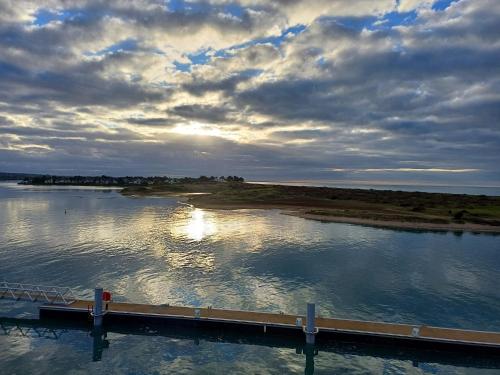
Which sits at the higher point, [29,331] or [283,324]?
[283,324]

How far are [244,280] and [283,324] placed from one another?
1246 cm

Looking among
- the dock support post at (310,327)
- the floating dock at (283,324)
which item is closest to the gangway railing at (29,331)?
the floating dock at (283,324)

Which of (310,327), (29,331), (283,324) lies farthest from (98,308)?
(310,327)

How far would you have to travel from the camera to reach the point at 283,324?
26859mm

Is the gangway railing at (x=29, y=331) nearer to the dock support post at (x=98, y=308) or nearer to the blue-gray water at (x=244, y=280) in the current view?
the blue-gray water at (x=244, y=280)

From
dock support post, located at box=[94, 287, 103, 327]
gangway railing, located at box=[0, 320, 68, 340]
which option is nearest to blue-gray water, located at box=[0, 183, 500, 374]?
gangway railing, located at box=[0, 320, 68, 340]

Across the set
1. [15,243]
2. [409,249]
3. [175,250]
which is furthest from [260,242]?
[15,243]

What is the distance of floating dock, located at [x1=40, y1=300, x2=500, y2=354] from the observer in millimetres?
25109

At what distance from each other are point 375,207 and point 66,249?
309ft

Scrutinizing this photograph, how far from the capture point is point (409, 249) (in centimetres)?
5728

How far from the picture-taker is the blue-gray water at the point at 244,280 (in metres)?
23.9

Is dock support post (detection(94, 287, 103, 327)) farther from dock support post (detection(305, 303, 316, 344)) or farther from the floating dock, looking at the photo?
dock support post (detection(305, 303, 316, 344))

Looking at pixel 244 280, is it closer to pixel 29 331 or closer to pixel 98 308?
pixel 98 308

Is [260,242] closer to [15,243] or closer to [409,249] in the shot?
[409,249]
